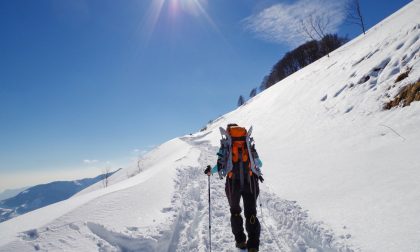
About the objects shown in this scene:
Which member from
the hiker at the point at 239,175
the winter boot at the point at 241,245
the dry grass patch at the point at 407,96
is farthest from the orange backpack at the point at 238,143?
the dry grass patch at the point at 407,96

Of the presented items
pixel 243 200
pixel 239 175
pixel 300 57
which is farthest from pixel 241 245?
pixel 300 57

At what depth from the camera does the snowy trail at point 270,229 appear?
204 inches

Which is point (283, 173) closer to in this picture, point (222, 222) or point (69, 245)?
point (222, 222)

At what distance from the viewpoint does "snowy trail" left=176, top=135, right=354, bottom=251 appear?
5184 millimetres

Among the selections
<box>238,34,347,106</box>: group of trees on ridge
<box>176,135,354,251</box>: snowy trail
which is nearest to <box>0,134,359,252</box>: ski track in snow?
<box>176,135,354,251</box>: snowy trail

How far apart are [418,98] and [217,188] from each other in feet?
27.5

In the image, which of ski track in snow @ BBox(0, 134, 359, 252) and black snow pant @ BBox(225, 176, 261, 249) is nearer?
ski track in snow @ BBox(0, 134, 359, 252)

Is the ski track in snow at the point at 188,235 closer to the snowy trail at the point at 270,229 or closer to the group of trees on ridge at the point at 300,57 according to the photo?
the snowy trail at the point at 270,229

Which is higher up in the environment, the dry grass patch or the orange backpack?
the dry grass patch

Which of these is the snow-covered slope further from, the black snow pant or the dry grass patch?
the black snow pant

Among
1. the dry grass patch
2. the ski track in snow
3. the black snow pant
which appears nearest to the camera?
the ski track in snow

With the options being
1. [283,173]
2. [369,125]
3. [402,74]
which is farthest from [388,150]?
[402,74]

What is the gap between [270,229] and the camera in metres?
6.11

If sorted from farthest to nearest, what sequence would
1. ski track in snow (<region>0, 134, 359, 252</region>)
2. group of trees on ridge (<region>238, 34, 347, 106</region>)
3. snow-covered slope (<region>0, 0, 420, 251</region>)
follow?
group of trees on ridge (<region>238, 34, 347, 106</region>) < snow-covered slope (<region>0, 0, 420, 251</region>) < ski track in snow (<region>0, 134, 359, 252</region>)
